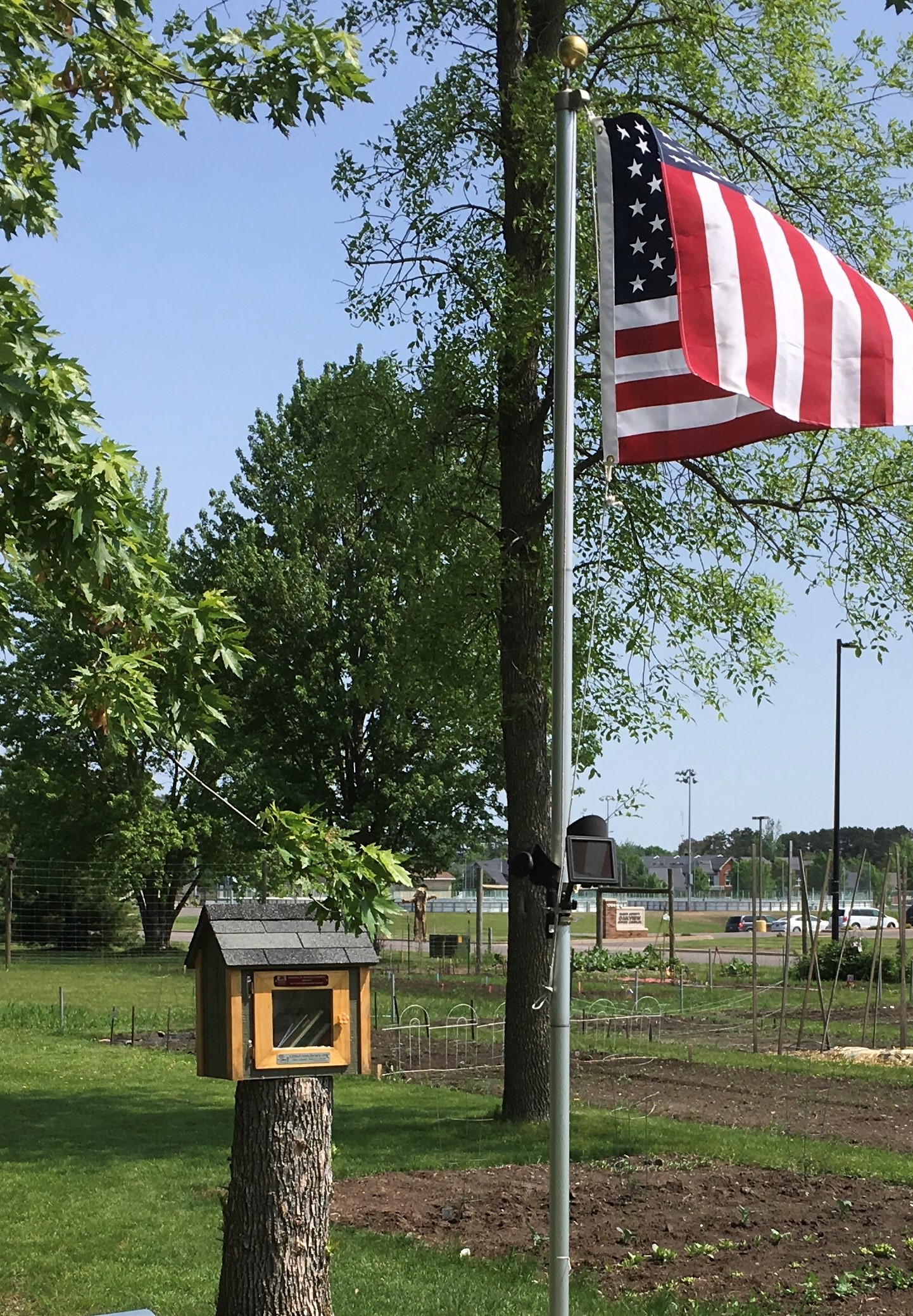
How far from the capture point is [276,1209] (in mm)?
6621

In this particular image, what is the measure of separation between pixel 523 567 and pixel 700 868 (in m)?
126

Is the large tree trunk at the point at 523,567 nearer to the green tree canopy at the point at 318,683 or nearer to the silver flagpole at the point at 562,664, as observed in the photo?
the silver flagpole at the point at 562,664

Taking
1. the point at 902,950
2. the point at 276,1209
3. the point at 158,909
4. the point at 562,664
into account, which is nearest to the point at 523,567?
the point at 276,1209

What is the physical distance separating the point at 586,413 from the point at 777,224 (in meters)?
7.34

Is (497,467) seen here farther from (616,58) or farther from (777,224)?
(777,224)

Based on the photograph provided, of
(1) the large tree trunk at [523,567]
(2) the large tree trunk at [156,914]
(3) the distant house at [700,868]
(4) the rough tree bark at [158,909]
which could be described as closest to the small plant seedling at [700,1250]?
(1) the large tree trunk at [523,567]

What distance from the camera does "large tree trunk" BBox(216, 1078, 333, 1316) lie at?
6.55 metres

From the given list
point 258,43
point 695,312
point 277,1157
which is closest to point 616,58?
point 258,43

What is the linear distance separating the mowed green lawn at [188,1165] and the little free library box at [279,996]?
72.7 inches

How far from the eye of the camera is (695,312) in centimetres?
614

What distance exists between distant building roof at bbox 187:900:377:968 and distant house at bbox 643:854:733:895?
93.8m

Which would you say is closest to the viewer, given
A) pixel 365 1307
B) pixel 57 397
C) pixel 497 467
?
pixel 57 397

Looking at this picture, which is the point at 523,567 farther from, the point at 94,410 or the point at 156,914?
the point at 156,914

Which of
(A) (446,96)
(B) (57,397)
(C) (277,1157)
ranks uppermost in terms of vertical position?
(A) (446,96)
